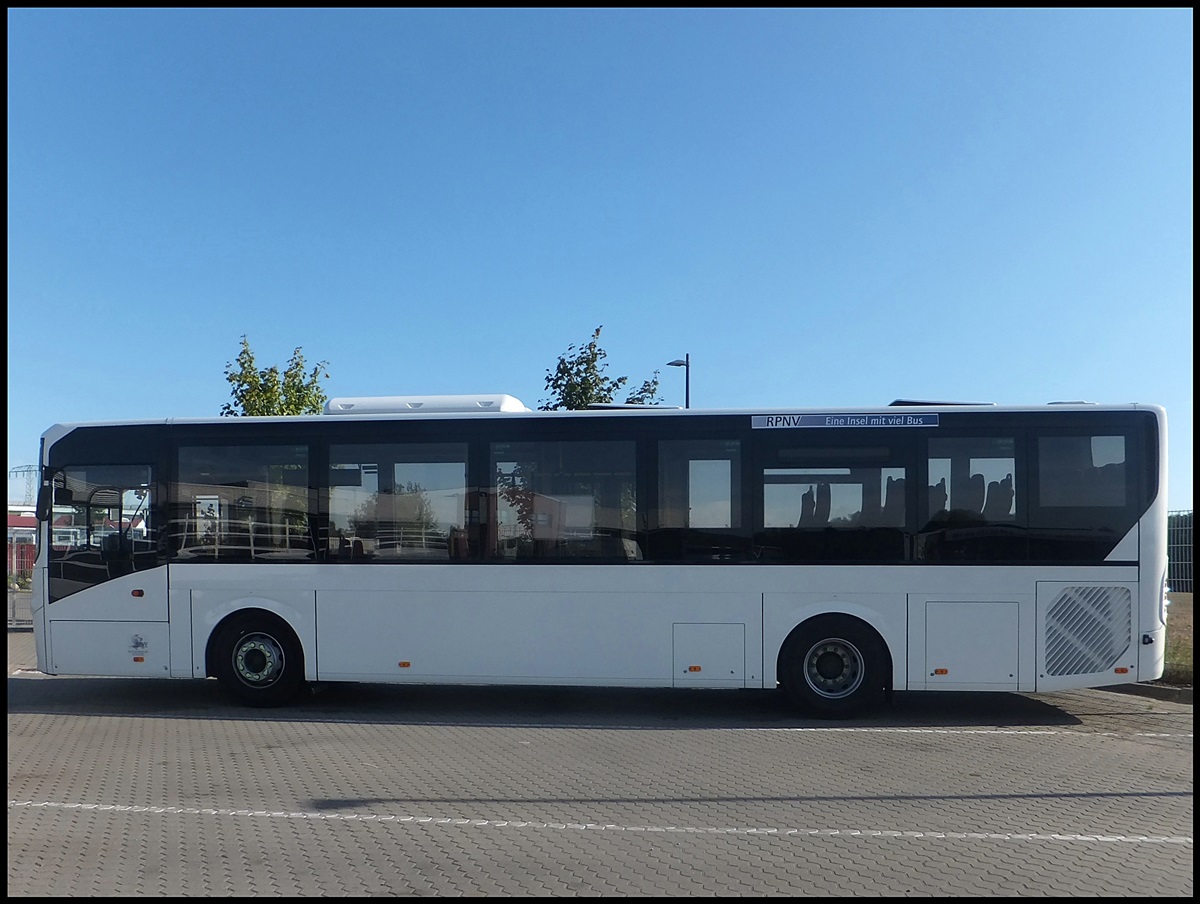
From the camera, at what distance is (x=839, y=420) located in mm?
10203

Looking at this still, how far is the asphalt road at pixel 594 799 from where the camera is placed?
17.4ft

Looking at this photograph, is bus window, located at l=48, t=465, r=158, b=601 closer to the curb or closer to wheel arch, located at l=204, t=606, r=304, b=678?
wheel arch, located at l=204, t=606, r=304, b=678

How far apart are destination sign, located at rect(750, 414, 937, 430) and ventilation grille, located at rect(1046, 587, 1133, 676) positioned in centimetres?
218

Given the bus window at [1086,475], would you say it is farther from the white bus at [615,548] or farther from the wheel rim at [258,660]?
the wheel rim at [258,660]

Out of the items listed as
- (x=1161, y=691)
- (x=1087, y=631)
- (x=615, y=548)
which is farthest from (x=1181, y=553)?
(x=615, y=548)

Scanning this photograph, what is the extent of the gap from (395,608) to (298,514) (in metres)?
1.44

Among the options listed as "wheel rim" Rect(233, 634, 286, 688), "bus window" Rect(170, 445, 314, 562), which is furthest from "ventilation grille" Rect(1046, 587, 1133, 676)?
"wheel rim" Rect(233, 634, 286, 688)

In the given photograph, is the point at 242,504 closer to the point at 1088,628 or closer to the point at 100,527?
the point at 100,527

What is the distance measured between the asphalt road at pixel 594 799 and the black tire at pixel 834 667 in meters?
0.27

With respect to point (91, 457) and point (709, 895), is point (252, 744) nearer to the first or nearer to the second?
point (91, 457)

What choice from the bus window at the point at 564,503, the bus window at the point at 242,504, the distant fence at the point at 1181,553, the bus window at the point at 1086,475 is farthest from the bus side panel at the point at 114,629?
the distant fence at the point at 1181,553

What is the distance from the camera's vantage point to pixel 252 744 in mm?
8867

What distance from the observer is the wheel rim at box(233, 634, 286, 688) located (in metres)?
10.6

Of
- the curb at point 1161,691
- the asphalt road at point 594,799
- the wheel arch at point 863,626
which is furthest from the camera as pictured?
the curb at point 1161,691
